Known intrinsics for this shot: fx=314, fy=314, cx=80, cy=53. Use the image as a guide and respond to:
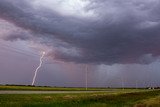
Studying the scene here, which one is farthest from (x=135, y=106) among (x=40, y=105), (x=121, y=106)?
(x=40, y=105)

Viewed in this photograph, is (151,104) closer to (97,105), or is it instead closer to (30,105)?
(97,105)

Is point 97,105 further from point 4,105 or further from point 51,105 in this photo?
point 4,105

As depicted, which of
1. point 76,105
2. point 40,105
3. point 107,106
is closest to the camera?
→ point 40,105

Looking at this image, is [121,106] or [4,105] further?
[121,106]

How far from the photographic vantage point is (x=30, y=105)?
150 feet

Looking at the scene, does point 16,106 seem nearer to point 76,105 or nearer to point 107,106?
point 76,105

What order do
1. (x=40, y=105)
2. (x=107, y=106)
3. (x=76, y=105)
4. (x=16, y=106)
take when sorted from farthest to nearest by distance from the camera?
(x=107, y=106) < (x=76, y=105) < (x=40, y=105) < (x=16, y=106)

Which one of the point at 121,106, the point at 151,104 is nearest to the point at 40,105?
the point at 121,106

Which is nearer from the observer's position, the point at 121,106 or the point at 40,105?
the point at 40,105

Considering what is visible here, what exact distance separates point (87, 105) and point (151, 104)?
13.3 meters

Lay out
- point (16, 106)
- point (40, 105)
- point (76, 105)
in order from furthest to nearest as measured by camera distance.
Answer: point (76, 105)
point (40, 105)
point (16, 106)

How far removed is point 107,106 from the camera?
5588 centimetres

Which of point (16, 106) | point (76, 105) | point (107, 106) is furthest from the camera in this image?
point (107, 106)

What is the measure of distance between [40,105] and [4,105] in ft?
18.1
